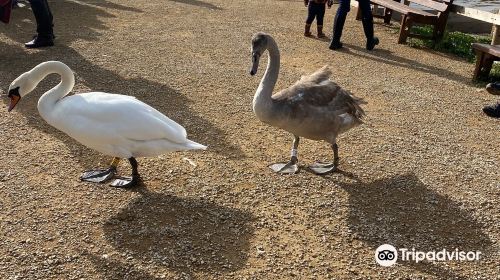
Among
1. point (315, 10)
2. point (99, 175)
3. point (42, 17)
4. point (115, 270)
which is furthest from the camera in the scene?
point (315, 10)

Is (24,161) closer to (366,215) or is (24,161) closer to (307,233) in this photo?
(307,233)

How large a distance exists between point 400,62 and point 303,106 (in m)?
4.93

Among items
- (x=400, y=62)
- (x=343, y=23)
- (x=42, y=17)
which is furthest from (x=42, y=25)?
A: (x=400, y=62)

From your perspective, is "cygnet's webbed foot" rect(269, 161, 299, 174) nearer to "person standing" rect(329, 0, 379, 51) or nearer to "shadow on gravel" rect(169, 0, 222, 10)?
"person standing" rect(329, 0, 379, 51)

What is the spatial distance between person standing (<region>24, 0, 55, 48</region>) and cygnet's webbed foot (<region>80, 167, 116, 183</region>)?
4617 millimetres

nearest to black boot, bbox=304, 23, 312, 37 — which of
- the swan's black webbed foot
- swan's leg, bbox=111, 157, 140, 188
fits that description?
the swan's black webbed foot

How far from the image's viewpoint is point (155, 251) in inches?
148

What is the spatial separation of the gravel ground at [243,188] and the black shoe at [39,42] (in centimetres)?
17

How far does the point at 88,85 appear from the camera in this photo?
7012 mm

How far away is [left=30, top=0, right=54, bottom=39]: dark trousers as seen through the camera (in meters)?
8.24

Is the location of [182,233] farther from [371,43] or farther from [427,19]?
[427,19]

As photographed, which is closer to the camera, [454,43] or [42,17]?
[42,17]

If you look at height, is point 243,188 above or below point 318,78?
→ below

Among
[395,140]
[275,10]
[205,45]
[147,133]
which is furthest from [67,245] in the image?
[275,10]
